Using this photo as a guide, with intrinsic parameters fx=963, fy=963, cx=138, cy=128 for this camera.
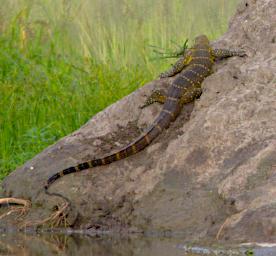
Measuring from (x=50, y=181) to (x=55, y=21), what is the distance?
164 inches

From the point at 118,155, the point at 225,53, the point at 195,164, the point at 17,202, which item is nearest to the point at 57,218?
the point at 17,202

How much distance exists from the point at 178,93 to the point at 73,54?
3.34 m

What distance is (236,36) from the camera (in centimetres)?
932

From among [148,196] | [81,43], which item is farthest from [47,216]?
[81,43]

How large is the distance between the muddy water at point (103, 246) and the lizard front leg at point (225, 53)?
7.09ft

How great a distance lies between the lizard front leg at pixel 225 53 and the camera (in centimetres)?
889

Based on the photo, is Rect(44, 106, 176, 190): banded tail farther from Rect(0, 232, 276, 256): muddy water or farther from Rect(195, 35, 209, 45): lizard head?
Rect(195, 35, 209, 45): lizard head

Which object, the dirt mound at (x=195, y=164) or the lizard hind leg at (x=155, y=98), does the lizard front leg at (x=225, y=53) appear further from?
the lizard hind leg at (x=155, y=98)

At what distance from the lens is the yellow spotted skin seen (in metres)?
8.40

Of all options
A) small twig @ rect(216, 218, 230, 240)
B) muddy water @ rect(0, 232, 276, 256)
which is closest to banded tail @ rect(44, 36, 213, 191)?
muddy water @ rect(0, 232, 276, 256)

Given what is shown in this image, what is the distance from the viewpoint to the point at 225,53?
9000 mm

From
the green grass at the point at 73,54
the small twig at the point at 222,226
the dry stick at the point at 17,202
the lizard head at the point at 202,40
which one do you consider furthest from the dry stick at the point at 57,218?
the lizard head at the point at 202,40

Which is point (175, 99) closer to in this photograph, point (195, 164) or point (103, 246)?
point (195, 164)

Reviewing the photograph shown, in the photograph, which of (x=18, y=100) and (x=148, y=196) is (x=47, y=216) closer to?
(x=148, y=196)
